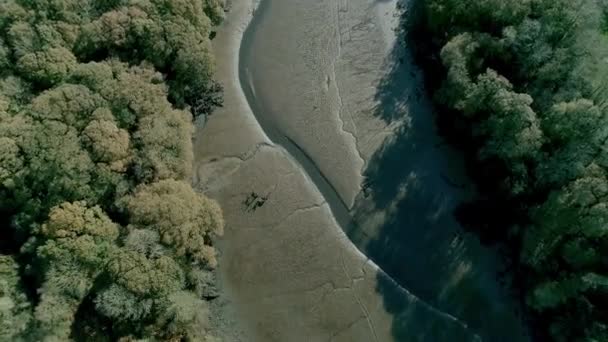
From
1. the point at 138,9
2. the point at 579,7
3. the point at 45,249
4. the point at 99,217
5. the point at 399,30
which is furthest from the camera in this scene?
the point at 399,30

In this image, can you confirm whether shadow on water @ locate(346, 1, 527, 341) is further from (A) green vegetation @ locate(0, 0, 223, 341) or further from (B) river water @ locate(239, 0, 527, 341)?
(A) green vegetation @ locate(0, 0, 223, 341)

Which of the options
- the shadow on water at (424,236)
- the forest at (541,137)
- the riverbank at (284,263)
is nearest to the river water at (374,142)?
the shadow on water at (424,236)

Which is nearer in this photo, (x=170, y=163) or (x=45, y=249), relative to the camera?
(x=45, y=249)

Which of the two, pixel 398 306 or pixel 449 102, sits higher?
pixel 449 102

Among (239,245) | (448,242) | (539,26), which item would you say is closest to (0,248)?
(239,245)

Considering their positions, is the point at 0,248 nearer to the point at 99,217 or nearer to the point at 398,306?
the point at 99,217

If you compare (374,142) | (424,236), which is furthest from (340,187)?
(424,236)
